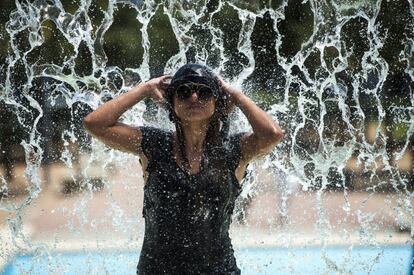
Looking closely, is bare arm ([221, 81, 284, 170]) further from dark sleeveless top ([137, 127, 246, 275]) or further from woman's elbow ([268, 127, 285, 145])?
dark sleeveless top ([137, 127, 246, 275])

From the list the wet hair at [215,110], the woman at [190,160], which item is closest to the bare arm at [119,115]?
the woman at [190,160]

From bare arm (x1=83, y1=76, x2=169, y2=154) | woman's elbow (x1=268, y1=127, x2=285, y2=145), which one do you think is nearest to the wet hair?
bare arm (x1=83, y1=76, x2=169, y2=154)

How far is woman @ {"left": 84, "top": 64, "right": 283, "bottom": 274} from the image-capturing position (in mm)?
3199

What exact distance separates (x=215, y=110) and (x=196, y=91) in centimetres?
17

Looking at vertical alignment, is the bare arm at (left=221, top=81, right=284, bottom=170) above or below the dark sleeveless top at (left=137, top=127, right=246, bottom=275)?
above

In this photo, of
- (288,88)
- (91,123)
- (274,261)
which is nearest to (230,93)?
(91,123)

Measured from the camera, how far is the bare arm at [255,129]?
130 inches

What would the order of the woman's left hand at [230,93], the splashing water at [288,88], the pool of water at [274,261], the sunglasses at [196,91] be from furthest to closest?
the splashing water at [288,88]
the pool of water at [274,261]
the woman's left hand at [230,93]
the sunglasses at [196,91]

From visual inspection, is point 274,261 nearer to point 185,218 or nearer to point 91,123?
point 185,218

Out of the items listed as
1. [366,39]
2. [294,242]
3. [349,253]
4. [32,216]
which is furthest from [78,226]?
[366,39]

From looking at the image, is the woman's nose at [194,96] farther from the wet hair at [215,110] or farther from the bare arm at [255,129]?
the bare arm at [255,129]

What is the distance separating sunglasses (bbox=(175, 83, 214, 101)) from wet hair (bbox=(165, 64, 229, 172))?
2 cm

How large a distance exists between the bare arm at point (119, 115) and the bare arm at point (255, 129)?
34cm

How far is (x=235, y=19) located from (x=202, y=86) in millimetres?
10252
